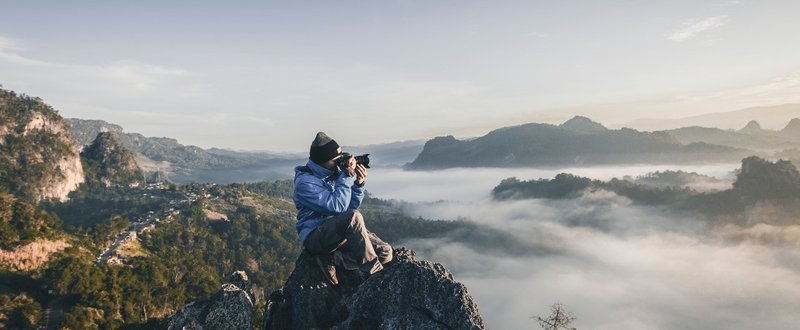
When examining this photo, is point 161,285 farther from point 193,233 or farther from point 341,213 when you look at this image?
point 341,213

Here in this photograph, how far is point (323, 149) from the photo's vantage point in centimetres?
1070

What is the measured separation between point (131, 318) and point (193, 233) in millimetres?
110007

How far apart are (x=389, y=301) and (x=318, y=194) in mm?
2934

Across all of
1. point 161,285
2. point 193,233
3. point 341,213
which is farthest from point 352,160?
point 193,233

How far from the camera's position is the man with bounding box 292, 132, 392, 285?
1023 centimetres

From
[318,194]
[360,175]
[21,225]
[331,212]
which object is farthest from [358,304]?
[21,225]

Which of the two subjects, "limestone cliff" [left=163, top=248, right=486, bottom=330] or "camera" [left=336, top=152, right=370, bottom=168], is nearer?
"limestone cliff" [left=163, top=248, right=486, bottom=330]

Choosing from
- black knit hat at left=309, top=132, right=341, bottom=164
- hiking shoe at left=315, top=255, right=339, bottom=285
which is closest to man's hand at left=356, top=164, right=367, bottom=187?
black knit hat at left=309, top=132, right=341, bottom=164

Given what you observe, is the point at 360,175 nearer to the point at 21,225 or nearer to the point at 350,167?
the point at 350,167

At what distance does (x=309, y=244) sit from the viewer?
10586 mm

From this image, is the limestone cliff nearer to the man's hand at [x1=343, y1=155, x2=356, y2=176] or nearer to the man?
the man

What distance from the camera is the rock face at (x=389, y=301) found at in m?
9.23

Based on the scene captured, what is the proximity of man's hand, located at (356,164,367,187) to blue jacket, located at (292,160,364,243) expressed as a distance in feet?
0.43

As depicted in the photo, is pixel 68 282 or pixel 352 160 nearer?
pixel 352 160
